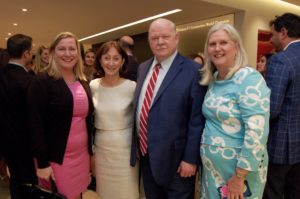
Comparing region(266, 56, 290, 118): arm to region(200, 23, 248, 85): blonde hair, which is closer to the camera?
region(200, 23, 248, 85): blonde hair

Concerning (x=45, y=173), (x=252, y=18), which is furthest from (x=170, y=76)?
(x=252, y=18)

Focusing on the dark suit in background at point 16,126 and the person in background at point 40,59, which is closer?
the dark suit in background at point 16,126

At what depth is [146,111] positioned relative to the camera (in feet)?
6.23

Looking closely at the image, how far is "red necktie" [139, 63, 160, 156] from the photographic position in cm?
191

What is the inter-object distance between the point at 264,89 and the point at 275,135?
2.33 ft

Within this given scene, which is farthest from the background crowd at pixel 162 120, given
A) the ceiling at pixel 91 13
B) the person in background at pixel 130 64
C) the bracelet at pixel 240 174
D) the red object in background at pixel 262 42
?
the red object in background at pixel 262 42

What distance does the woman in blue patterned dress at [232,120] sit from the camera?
4.88 ft

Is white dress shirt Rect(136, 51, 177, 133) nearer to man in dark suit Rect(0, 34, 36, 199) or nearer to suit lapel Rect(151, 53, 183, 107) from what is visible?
suit lapel Rect(151, 53, 183, 107)

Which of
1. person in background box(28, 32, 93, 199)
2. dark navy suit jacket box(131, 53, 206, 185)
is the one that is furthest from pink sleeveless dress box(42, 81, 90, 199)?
dark navy suit jacket box(131, 53, 206, 185)

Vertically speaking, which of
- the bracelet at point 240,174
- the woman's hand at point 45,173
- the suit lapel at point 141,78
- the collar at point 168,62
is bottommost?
the woman's hand at point 45,173

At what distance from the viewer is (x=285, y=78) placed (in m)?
1.94

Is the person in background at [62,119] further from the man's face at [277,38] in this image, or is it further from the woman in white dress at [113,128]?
the man's face at [277,38]

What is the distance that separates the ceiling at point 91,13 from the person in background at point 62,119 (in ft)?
14.7

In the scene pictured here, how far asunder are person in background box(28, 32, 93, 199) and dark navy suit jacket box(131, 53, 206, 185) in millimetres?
560
